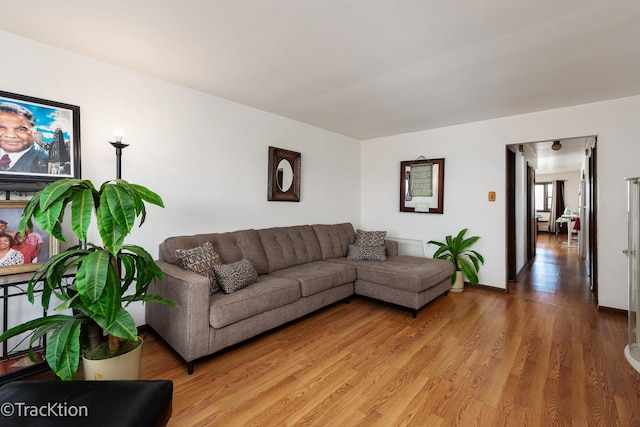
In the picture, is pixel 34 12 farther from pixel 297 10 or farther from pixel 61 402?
pixel 61 402

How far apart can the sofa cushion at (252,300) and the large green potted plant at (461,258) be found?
2.50 metres

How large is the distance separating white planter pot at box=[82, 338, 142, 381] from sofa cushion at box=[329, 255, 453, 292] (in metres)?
2.43

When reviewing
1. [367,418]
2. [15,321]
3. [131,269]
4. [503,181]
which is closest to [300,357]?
[367,418]

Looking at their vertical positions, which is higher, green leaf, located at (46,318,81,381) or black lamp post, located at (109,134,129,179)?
black lamp post, located at (109,134,129,179)

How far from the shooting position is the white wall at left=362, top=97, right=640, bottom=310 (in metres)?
3.32

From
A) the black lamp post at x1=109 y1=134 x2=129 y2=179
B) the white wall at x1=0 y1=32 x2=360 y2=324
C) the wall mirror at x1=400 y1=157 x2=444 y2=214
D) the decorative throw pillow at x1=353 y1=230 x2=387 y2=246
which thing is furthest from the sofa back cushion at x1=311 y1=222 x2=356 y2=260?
the black lamp post at x1=109 y1=134 x2=129 y2=179

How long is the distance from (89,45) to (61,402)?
96.5 inches

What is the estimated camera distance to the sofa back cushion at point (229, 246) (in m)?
2.78

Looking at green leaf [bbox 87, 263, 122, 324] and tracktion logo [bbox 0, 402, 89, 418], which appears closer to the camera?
tracktion logo [bbox 0, 402, 89, 418]

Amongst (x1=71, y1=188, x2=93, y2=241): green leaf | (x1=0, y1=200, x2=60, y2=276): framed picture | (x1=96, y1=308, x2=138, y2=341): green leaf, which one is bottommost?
(x1=96, y1=308, x2=138, y2=341): green leaf

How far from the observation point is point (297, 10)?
1838 millimetres

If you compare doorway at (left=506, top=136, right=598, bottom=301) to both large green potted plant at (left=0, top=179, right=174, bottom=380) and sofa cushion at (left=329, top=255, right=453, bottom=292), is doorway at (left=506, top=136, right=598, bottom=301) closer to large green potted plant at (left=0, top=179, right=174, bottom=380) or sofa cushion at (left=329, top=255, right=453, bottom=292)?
sofa cushion at (left=329, top=255, right=453, bottom=292)

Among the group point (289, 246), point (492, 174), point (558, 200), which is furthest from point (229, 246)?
point (558, 200)

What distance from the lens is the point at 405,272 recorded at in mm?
3277
